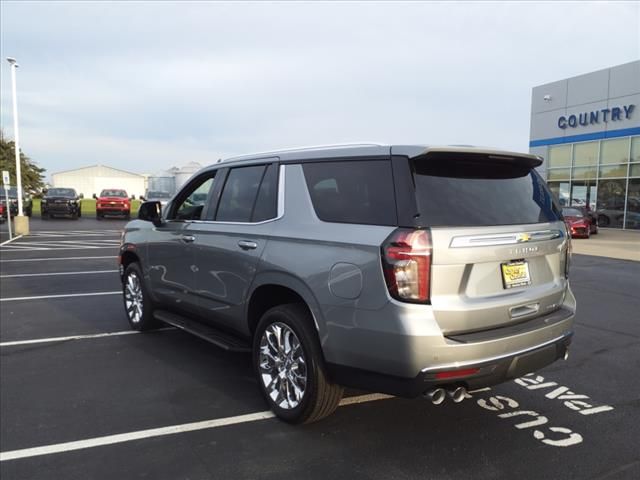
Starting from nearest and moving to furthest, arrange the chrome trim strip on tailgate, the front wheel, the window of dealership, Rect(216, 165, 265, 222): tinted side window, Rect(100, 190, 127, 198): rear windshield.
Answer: the chrome trim strip on tailgate < the front wheel < Rect(216, 165, 265, 222): tinted side window < the window of dealership < Rect(100, 190, 127, 198): rear windshield

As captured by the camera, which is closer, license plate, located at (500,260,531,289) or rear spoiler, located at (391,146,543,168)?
rear spoiler, located at (391,146,543,168)

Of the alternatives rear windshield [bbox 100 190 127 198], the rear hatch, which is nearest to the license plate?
the rear hatch

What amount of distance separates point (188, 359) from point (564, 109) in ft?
89.0

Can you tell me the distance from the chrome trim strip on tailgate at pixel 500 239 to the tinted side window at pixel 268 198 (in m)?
1.45

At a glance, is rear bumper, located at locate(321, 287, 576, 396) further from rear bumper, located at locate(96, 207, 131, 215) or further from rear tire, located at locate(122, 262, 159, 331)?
rear bumper, located at locate(96, 207, 131, 215)

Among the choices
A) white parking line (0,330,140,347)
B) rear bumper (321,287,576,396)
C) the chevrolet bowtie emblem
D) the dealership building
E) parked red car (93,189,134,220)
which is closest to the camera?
rear bumper (321,287,576,396)

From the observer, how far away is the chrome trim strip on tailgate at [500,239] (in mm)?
2922

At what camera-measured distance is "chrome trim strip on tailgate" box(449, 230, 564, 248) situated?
2.92 meters

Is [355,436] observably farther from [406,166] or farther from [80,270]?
[80,270]

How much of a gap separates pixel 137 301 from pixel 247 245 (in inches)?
105

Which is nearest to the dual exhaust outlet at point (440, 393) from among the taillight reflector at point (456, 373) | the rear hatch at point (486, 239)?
the taillight reflector at point (456, 373)

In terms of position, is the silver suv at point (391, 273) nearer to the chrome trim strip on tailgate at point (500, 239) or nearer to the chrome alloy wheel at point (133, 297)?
the chrome trim strip on tailgate at point (500, 239)

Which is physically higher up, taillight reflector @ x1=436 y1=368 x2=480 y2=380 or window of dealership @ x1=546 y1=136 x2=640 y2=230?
window of dealership @ x1=546 y1=136 x2=640 y2=230

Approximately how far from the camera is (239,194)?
4.34 m
